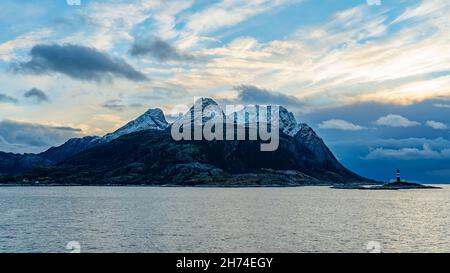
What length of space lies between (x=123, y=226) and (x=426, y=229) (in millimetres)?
85565

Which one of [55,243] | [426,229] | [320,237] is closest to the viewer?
[55,243]

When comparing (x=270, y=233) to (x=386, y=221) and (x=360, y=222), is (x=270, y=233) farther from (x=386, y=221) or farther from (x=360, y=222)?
(x=386, y=221)

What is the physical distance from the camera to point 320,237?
101125mm

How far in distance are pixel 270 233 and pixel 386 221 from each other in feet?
184

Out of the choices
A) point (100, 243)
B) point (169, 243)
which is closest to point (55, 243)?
point (100, 243)

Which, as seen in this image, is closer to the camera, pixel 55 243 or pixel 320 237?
pixel 55 243
